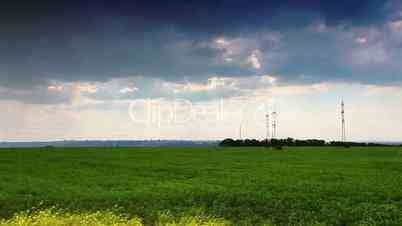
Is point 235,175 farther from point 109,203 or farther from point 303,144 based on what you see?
point 303,144

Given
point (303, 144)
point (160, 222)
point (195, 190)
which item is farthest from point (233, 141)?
point (160, 222)

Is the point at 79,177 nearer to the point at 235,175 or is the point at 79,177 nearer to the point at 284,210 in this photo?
the point at 235,175

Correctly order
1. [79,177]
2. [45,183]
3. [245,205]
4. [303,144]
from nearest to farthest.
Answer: [245,205], [45,183], [79,177], [303,144]

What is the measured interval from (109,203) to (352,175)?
27.8m

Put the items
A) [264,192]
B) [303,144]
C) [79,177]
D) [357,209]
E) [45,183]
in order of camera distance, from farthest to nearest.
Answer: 1. [303,144]
2. [79,177]
3. [45,183]
4. [264,192]
5. [357,209]

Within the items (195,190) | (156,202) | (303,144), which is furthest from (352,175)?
(303,144)

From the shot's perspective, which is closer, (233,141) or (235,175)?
(235,175)

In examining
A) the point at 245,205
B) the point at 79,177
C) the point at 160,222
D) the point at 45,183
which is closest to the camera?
the point at 160,222

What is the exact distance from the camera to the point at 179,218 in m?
24.7

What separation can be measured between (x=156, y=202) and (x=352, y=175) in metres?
25.3

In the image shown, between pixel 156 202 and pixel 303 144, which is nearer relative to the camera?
pixel 156 202

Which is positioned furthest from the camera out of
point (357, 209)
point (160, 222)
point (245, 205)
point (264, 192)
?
point (264, 192)

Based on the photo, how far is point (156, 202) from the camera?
29766 mm

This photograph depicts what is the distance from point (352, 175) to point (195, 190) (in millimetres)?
20388
